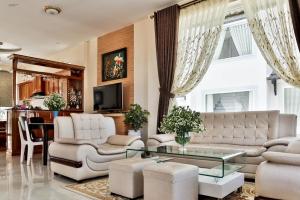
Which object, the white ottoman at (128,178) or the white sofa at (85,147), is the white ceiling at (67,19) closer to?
the white sofa at (85,147)

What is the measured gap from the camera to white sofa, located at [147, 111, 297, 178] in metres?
3.34

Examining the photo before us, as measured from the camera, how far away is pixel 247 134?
12.8 ft

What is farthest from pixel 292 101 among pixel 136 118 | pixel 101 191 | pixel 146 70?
pixel 101 191

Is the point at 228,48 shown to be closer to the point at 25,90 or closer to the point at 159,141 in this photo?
the point at 159,141

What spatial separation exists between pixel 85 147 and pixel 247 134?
7.99 feet

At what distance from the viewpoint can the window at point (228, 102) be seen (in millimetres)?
4590

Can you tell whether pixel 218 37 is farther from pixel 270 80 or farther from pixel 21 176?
pixel 21 176

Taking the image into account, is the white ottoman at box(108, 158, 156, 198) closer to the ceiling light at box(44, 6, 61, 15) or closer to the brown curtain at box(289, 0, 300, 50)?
the brown curtain at box(289, 0, 300, 50)

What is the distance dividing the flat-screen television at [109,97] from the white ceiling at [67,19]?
62.8 inches

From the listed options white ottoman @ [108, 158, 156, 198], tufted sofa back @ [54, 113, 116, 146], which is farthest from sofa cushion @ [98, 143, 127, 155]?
white ottoman @ [108, 158, 156, 198]

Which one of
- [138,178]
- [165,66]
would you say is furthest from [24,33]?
[138,178]

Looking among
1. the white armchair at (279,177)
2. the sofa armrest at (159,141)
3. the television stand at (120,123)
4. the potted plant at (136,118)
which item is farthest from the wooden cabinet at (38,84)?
the white armchair at (279,177)

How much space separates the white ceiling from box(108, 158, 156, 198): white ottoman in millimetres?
3558

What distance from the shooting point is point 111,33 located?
6.95 metres
